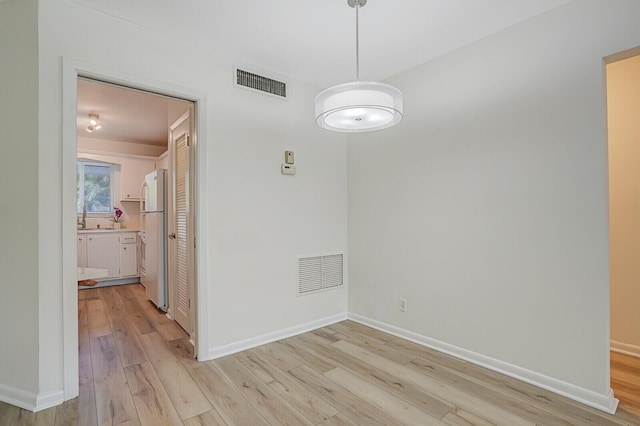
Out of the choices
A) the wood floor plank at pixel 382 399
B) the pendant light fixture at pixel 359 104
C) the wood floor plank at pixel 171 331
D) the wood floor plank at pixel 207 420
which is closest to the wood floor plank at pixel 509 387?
the wood floor plank at pixel 382 399

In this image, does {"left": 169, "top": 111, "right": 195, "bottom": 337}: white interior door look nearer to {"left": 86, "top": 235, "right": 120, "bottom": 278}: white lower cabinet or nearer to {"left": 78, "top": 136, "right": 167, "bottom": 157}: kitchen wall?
Result: {"left": 86, "top": 235, "right": 120, "bottom": 278}: white lower cabinet

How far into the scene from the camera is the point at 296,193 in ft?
10.7

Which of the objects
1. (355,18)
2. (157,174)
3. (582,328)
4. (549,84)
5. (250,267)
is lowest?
(582,328)

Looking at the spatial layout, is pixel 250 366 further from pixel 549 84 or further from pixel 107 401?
pixel 549 84

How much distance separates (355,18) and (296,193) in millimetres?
1647

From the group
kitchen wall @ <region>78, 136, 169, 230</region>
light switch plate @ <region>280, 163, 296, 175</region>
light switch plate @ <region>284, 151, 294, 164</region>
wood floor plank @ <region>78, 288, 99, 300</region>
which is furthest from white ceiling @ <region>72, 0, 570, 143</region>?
wood floor plank @ <region>78, 288, 99, 300</region>

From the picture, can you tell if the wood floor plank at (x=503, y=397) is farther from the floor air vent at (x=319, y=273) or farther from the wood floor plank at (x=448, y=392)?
the floor air vent at (x=319, y=273)

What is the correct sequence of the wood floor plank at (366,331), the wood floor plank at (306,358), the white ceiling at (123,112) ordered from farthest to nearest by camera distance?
the white ceiling at (123,112)
the wood floor plank at (366,331)
the wood floor plank at (306,358)

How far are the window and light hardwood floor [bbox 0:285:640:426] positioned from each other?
361cm

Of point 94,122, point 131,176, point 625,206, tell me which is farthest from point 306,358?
point 131,176

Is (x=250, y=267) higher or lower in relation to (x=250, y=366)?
higher

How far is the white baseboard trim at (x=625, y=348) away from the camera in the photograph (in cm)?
261
